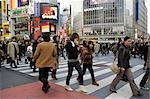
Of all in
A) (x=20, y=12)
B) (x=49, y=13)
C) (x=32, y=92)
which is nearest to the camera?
(x=32, y=92)

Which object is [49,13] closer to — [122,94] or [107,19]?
[107,19]

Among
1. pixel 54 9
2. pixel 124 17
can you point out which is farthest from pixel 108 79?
pixel 124 17

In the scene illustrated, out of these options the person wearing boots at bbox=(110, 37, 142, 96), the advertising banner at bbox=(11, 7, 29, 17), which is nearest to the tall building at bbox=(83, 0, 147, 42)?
the advertising banner at bbox=(11, 7, 29, 17)

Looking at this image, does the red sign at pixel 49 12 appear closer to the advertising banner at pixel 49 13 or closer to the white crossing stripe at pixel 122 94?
the advertising banner at pixel 49 13

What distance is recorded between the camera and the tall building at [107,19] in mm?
105125

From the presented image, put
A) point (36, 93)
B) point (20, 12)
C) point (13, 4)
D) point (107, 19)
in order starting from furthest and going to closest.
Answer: point (107, 19), point (20, 12), point (13, 4), point (36, 93)

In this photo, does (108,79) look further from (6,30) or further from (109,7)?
(109,7)

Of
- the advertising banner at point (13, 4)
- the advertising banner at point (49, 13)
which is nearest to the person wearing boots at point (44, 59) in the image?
the advertising banner at point (49, 13)

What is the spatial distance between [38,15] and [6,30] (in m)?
8.86

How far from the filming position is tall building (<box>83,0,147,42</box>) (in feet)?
345

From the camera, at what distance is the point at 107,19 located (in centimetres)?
10944

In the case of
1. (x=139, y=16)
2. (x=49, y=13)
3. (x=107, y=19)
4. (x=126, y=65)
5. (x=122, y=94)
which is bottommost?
(x=122, y=94)

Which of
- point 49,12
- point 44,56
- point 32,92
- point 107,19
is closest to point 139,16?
point 107,19

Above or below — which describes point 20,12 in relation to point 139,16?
below
